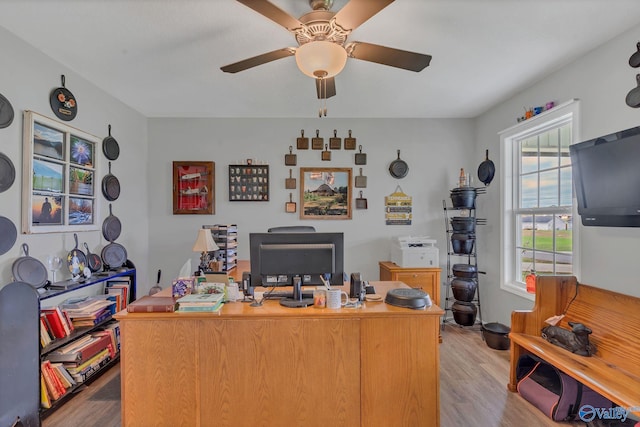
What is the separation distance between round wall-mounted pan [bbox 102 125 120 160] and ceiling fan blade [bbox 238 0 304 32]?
2.56 m

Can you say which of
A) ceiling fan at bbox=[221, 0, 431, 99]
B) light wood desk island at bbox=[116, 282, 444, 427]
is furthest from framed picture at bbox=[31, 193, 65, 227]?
ceiling fan at bbox=[221, 0, 431, 99]

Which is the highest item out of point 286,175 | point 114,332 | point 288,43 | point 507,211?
point 288,43

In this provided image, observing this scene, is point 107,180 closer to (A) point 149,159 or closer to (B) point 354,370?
(A) point 149,159

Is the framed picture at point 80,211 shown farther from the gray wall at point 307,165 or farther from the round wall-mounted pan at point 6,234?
the gray wall at point 307,165

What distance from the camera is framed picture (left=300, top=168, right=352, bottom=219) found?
414cm

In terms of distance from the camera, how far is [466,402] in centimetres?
236

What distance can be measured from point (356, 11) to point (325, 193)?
2706mm

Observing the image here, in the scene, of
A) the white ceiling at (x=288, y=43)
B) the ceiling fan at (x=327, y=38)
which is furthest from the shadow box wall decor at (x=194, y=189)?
the ceiling fan at (x=327, y=38)

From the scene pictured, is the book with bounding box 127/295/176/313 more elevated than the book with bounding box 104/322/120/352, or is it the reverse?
the book with bounding box 127/295/176/313

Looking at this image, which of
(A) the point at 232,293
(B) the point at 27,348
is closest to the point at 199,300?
(A) the point at 232,293

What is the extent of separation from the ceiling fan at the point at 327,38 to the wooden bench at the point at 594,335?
6.65 ft

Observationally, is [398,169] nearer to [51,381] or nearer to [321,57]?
[321,57]

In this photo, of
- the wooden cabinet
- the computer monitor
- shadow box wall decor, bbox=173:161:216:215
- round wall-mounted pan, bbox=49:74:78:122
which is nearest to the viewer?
the computer monitor

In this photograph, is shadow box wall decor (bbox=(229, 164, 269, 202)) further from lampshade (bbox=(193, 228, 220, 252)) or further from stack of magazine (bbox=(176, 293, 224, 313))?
stack of magazine (bbox=(176, 293, 224, 313))
